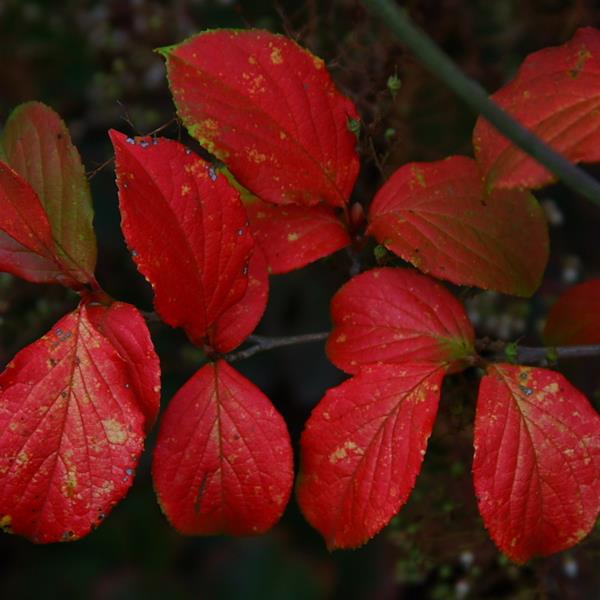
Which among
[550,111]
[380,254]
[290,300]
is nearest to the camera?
[550,111]

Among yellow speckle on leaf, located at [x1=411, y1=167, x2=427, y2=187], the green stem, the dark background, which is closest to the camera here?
the green stem

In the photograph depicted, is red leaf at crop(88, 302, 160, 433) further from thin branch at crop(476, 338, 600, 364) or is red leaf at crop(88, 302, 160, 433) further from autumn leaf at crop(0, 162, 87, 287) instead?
thin branch at crop(476, 338, 600, 364)

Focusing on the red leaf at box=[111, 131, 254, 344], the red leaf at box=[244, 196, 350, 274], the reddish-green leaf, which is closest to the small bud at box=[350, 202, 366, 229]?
the red leaf at box=[244, 196, 350, 274]

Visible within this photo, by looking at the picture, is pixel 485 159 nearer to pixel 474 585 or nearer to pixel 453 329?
pixel 453 329

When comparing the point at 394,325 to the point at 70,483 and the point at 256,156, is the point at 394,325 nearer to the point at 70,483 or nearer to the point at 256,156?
the point at 256,156

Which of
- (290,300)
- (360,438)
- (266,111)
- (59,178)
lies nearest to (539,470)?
(360,438)

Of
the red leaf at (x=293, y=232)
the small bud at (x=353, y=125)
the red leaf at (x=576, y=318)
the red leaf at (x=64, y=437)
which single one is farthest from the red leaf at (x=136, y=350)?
the red leaf at (x=576, y=318)
